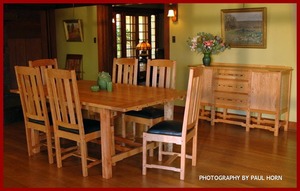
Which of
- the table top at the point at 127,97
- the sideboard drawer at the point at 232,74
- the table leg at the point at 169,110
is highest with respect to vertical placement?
the sideboard drawer at the point at 232,74

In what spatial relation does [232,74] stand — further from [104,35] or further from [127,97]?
[104,35]

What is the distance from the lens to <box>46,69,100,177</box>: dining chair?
316 centimetres

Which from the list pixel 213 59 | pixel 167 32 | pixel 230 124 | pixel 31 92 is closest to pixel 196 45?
pixel 213 59

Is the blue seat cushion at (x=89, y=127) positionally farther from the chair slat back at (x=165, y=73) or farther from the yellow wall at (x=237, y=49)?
the yellow wall at (x=237, y=49)

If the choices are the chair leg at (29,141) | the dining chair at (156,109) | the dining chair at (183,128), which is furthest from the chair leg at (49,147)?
the dining chair at (183,128)

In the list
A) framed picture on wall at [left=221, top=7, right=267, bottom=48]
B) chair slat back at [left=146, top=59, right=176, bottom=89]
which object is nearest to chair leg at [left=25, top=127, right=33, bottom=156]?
chair slat back at [left=146, top=59, right=176, bottom=89]

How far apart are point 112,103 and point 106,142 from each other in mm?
370

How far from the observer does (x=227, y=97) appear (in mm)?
5008

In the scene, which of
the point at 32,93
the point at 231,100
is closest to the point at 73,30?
the point at 231,100

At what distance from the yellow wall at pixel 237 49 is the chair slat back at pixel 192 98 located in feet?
6.73

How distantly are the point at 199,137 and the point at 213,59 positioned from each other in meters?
1.47

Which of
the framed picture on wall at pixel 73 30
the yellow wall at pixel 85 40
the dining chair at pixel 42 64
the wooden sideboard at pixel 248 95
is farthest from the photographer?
the framed picture on wall at pixel 73 30

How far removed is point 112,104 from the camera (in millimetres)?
3107

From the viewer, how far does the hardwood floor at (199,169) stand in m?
3.18
